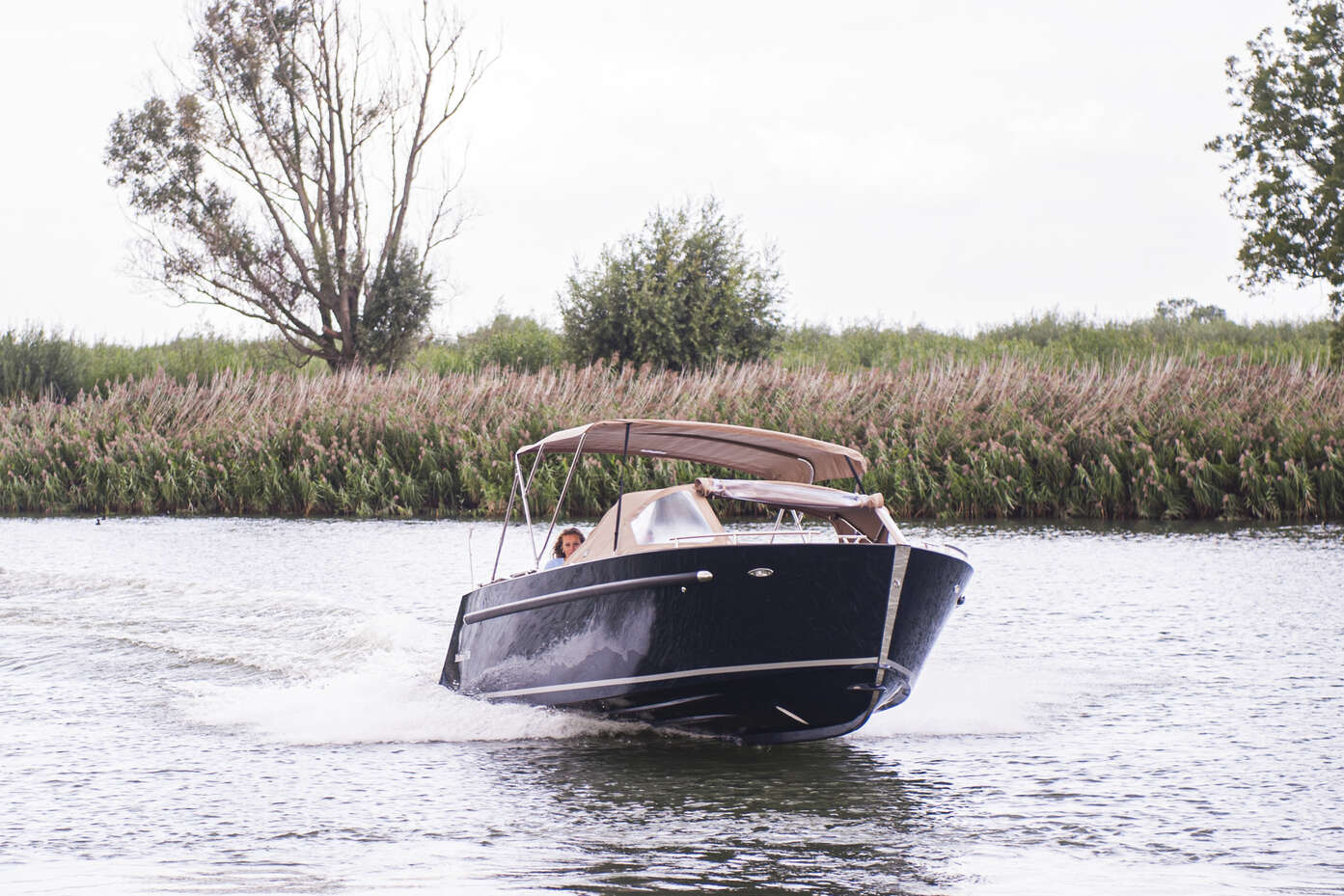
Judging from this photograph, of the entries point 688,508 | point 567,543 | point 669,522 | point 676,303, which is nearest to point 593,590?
point 669,522

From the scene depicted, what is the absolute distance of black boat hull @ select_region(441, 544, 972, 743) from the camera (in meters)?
8.31

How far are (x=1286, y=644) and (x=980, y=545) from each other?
26.9 ft

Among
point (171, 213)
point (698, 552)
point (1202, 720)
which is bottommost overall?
point (1202, 720)

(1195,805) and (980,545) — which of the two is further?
(980,545)

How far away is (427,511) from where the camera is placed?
2780 centimetres

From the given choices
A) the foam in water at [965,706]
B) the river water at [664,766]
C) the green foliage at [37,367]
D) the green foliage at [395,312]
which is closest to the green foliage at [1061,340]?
the green foliage at [395,312]

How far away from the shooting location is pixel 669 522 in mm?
9070

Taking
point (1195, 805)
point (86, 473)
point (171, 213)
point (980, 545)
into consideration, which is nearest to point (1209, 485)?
point (980, 545)

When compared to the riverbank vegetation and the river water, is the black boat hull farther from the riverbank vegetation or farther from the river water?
the riverbank vegetation

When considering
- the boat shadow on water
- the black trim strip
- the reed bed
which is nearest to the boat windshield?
the black trim strip

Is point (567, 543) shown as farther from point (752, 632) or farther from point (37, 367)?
point (37, 367)

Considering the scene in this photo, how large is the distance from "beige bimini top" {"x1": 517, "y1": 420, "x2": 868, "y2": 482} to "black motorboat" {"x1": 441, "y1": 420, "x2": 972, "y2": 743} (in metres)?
0.06

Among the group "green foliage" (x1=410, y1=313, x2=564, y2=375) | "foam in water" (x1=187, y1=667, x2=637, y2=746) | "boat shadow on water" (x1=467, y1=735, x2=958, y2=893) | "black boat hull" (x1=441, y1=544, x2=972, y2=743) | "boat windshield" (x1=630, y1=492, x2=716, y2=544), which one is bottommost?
"foam in water" (x1=187, y1=667, x2=637, y2=746)

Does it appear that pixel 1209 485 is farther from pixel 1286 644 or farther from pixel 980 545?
pixel 1286 644
